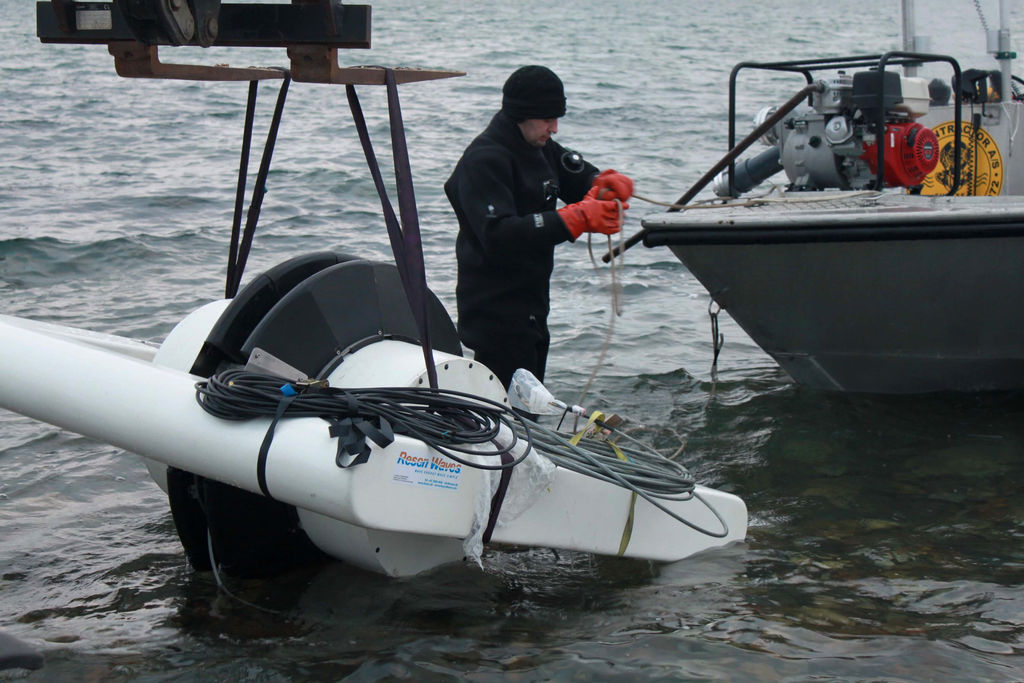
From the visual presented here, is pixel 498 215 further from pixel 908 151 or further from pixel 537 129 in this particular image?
pixel 908 151

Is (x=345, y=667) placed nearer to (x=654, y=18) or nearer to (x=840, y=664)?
(x=840, y=664)

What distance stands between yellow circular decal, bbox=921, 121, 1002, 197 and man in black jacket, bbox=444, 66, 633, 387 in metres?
3.09

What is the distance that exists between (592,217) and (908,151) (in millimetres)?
2695

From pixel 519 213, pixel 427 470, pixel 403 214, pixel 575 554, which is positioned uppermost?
pixel 403 214

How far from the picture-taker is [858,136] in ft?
19.6

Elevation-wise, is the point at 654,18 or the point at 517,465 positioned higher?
the point at 654,18

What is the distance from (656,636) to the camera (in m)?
3.46

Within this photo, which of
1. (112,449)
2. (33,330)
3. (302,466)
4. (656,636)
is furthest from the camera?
(112,449)

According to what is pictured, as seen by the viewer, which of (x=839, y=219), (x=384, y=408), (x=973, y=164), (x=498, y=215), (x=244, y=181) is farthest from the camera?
(x=973, y=164)

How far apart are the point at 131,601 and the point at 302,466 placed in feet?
3.72

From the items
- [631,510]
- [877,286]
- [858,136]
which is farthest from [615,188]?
[858,136]

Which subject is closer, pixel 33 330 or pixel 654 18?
pixel 33 330

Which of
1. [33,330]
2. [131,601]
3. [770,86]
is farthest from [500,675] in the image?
[770,86]

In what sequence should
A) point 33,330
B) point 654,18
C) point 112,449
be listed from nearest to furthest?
point 33,330
point 112,449
point 654,18
